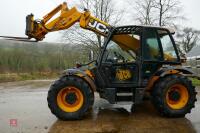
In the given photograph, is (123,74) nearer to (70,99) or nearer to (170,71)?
(170,71)

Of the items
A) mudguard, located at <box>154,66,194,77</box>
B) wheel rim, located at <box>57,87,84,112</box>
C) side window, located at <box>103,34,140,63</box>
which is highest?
side window, located at <box>103,34,140,63</box>

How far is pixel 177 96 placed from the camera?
8.72 metres

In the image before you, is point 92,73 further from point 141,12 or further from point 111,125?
point 141,12

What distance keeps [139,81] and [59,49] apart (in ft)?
108

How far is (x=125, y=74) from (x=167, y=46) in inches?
53.0

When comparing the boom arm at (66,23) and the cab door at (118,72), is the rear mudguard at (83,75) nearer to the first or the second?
the cab door at (118,72)

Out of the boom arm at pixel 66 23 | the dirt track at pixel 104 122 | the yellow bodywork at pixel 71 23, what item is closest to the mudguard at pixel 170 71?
→ the yellow bodywork at pixel 71 23

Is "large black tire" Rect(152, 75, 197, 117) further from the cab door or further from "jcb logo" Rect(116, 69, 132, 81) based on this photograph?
"jcb logo" Rect(116, 69, 132, 81)

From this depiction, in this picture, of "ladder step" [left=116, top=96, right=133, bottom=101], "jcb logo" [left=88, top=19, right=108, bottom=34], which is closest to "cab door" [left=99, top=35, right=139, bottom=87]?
"ladder step" [left=116, top=96, right=133, bottom=101]

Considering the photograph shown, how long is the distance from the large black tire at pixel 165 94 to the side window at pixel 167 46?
2.02 feet

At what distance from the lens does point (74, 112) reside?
831cm

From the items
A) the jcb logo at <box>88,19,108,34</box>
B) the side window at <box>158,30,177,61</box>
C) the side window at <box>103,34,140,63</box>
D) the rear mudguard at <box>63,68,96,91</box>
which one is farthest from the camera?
the jcb logo at <box>88,19,108,34</box>

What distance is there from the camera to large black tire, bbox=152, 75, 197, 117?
844 cm

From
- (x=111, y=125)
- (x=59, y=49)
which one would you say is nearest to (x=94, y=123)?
(x=111, y=125)
